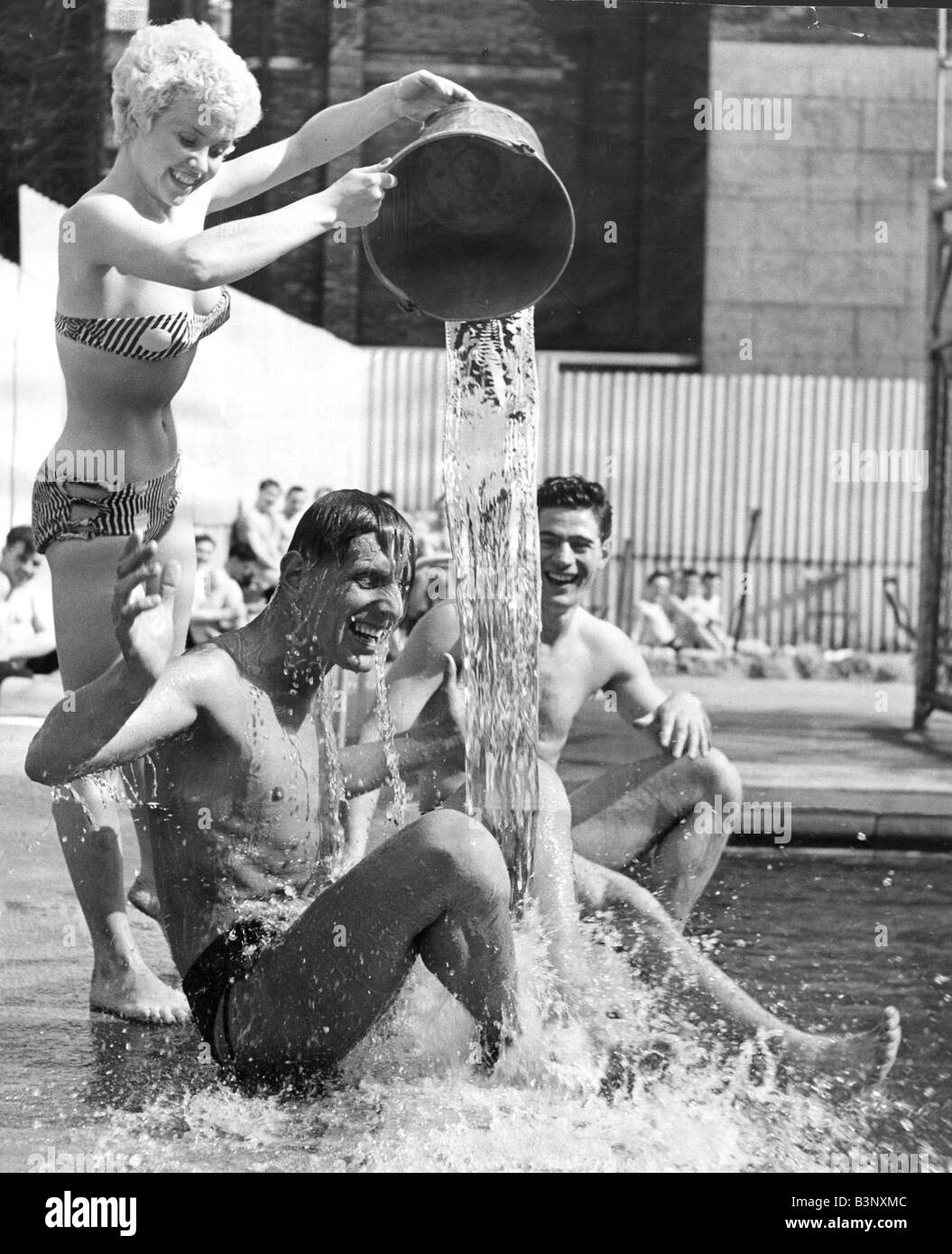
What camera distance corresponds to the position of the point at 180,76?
3092mm

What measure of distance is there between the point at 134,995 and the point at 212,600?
3964 millimetres

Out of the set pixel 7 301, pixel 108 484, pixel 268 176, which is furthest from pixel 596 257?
pixel 108 484

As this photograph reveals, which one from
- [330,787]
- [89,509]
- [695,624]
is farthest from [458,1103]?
[695,624]

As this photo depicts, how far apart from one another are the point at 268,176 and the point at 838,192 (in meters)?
9.63

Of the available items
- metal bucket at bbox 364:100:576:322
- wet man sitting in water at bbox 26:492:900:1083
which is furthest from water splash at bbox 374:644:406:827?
metal bucket at bbox 364:100:576:322

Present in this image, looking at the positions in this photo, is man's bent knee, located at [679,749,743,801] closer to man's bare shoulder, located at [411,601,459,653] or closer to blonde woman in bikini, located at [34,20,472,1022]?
man's bare shoulder, located at [411,601,459,653]

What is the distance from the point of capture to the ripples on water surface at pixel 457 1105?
2652mm

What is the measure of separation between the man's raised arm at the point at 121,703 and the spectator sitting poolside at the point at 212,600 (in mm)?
4585

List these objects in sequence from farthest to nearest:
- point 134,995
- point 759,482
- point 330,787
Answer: point 759,482 → point 134,995 → point 330,787

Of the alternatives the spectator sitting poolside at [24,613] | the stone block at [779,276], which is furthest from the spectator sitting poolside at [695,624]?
the spectator sitting poolside at [24,613]

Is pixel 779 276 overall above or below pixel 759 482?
above

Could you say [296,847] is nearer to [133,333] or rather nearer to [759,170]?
[133,333]

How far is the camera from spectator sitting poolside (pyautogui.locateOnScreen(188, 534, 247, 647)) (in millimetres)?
7098

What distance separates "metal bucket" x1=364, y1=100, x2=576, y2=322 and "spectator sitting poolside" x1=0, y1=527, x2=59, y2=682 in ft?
13.4
